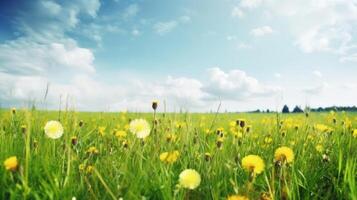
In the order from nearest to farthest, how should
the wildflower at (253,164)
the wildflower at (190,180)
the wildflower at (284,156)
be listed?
1. the wildflower at (190,180)
2. the wildflower at (253,164)
3. the wildflower at (284,156)

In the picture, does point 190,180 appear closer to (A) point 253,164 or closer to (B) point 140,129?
(A) point 253,164

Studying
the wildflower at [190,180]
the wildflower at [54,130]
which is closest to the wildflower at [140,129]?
the wildflower at [54,130]

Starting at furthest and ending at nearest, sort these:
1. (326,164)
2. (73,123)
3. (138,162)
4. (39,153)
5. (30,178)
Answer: (73,123), (326,164), (39,153), (138,162), (30,178)

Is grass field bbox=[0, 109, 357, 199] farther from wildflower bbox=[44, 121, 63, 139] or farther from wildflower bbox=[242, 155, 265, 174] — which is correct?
wildflower bbox=[44, 121, 63, 139]

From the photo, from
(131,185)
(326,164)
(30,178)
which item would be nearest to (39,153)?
(30,178)

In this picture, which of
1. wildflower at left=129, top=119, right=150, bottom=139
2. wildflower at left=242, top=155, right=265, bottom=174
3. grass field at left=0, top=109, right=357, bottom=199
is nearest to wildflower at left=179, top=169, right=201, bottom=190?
grass field at left=0, top=109, right=357, bottom=199

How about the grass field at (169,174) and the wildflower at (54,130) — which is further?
the wildflower at (54,130)

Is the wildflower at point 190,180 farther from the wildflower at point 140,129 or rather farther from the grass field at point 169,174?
the wildflower at point 140,129

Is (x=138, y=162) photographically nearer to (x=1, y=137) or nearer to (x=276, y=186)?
(x=276, y=186)

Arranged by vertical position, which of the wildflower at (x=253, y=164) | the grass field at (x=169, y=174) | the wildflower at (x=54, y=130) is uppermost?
the wildflower at (x=54, y=130)

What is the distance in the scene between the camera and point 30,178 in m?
2.42

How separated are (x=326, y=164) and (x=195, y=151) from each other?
0.99 metres

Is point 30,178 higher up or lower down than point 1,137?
lower down

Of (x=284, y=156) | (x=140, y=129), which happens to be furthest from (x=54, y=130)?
(x=284, y=156)
